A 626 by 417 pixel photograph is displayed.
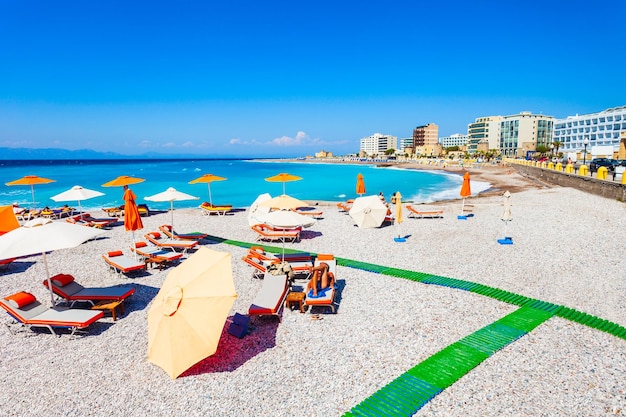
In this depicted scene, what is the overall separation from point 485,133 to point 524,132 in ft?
50.1

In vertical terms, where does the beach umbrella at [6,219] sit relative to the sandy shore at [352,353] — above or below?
above

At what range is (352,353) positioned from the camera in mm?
5816

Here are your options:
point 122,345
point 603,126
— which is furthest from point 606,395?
point 603,126

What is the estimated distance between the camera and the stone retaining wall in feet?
64.2

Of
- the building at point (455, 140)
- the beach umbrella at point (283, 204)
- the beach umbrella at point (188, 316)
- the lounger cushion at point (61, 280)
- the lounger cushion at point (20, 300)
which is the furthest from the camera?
the building at point (455, 140)

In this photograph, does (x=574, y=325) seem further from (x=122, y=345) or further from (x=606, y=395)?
(x=122, y=345)

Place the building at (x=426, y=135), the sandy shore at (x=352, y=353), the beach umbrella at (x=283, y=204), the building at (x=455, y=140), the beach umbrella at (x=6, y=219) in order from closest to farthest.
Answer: the sandy shore at (x=352, y=353)
the beach umbrella at (x=283, y=204)
the beach umbrella at (x=6, y=219)
the building at (x=426, y=135)
the building at (x=455, y=140)

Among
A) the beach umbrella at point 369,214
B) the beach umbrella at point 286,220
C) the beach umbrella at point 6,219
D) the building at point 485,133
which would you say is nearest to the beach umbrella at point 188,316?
the beach umbrella at point 286,220

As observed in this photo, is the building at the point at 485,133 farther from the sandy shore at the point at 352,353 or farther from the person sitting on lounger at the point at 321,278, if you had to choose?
the person sitting on lounger at the point at 321,278

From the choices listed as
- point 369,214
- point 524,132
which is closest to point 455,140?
point 524,132

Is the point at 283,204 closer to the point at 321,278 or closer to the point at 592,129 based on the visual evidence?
the point at 321,278

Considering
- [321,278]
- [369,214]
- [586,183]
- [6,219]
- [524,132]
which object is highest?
[524,132]

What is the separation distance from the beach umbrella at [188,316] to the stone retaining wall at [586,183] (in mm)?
22948

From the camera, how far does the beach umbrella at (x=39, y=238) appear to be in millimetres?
6336
